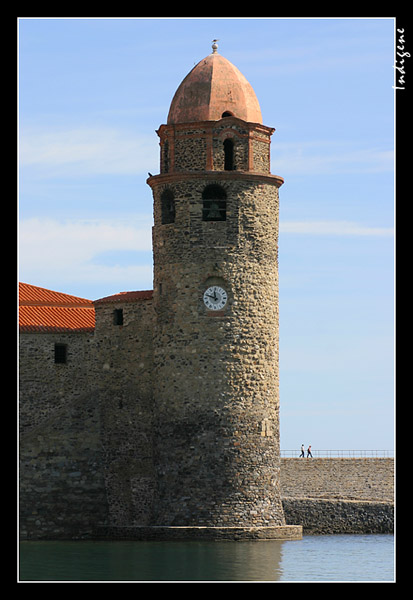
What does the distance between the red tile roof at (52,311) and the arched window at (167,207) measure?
430 centimetres

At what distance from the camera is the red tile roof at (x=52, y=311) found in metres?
41.5

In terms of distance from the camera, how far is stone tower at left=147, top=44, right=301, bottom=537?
127ft

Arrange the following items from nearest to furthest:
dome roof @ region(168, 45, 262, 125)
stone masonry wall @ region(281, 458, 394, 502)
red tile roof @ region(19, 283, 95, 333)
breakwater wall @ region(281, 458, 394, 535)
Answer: dome roof @ region(168, 45, 262, 125) < red tile roof @ region(19, 283, 95, 333) < breakwater wall @ region(281, 458, 394, 535) < stone masonry wall @ region(281, 458, 394, 502)

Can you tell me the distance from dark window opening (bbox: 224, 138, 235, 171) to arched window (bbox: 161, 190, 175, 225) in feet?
6.25

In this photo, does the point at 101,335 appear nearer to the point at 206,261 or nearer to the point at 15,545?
the point at 206,261

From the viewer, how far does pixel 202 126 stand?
3962cm

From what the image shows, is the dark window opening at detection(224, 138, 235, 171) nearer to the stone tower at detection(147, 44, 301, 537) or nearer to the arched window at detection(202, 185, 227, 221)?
the stone tower at detection(147, 44, 301, 537)

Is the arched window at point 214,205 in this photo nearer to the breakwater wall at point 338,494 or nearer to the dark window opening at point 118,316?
the dark window opening at point 118,316

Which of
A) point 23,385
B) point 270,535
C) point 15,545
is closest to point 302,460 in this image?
point 270,535

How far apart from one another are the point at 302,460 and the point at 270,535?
775 cm

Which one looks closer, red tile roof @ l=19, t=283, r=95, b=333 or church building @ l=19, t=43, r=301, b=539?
church building @ l=19, t=43, r=301, b=539

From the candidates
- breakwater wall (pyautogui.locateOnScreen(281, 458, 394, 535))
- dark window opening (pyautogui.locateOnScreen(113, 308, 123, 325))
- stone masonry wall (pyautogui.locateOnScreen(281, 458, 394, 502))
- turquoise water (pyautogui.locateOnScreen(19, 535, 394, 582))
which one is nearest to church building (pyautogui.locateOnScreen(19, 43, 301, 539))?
dark window opening (pyautogui.locateOnScreen(113, 308, 123, 325))

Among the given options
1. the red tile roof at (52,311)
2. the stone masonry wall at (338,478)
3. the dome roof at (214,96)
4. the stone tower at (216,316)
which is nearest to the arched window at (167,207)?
the stone tower at (216,316)

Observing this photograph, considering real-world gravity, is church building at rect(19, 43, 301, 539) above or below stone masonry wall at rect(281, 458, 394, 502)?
above
